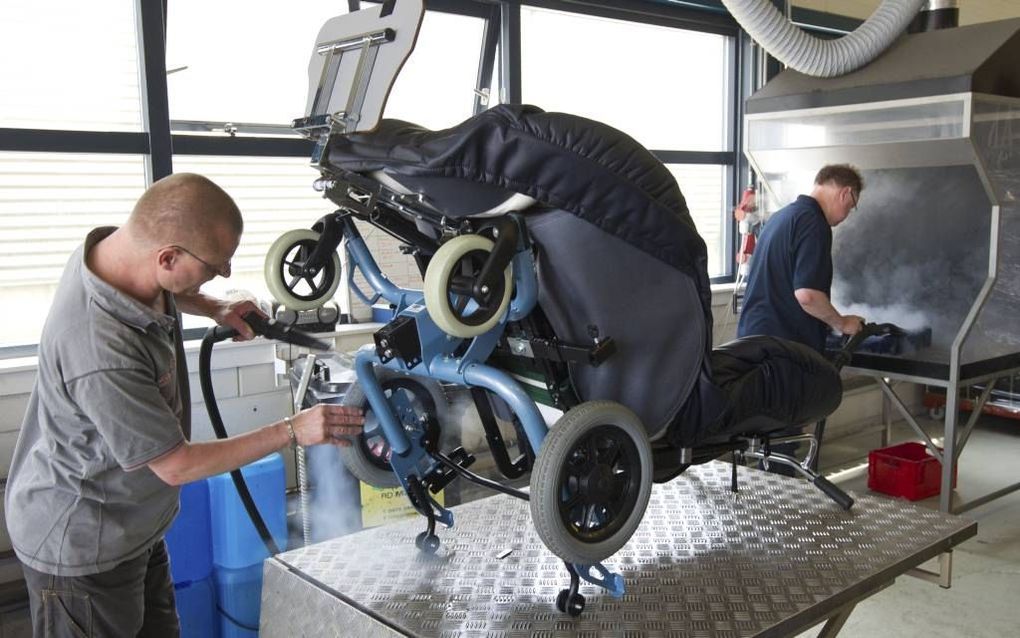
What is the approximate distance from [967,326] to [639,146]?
113 inches

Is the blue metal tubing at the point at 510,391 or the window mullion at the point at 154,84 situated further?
the window mullion at the point at 154,84

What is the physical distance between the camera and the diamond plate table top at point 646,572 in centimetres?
192

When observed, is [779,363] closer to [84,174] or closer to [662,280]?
[662,280]

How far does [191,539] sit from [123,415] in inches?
63.0

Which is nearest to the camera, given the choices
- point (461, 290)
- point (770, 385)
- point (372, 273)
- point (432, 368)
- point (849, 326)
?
point (461, 290)

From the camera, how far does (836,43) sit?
13.5ft

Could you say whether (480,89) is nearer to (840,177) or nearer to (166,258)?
(840,177)

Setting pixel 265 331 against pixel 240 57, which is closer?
pixel 265 331

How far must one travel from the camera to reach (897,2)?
13.2 feet

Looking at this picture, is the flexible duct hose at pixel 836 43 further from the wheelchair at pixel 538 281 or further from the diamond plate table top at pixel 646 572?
the wheelchair at pixel 538 281

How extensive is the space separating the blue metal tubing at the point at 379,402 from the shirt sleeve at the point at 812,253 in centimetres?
217

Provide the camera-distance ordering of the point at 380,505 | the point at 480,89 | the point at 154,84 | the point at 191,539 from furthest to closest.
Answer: the point at 480,89 < the point at 154,84 < the point at 380,505 < the point at 191,539

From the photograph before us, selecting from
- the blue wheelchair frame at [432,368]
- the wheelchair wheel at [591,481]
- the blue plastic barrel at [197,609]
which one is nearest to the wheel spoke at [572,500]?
the wheelchair wheel at [591,481]

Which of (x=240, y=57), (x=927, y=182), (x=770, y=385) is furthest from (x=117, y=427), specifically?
(x=927, y=182)
